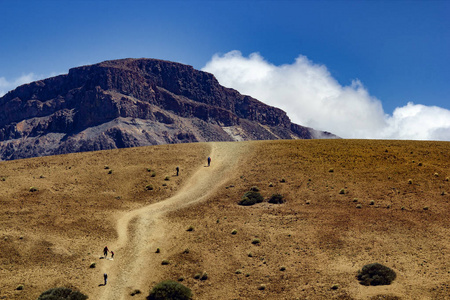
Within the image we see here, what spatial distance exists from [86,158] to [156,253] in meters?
30.4

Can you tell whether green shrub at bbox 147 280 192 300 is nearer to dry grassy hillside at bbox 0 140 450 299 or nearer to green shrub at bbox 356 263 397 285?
dry grassy hillside at bbox 0 140 450 299

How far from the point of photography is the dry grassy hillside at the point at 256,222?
33.5 m

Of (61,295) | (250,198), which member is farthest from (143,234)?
(250,198)

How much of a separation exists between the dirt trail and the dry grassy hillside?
0.36m

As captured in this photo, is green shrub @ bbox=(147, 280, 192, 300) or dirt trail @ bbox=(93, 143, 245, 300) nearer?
green shrub @ bbox=(147, 280, 192, 300)

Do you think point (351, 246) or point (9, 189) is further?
point (9, 189)

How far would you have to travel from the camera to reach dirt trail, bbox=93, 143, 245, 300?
112ft

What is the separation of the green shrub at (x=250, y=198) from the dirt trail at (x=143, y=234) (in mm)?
4647

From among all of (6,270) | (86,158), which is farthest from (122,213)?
(86,158)

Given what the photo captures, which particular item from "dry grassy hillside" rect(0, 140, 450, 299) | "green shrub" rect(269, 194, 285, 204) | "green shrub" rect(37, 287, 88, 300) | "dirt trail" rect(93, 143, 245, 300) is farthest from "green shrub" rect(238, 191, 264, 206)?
"green shrub" rect(37, 287, 88, 300)

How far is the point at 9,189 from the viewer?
4931 cm

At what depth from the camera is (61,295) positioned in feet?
102

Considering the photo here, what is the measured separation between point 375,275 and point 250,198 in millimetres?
19600

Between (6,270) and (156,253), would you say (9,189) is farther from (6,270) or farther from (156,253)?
(156,253)
